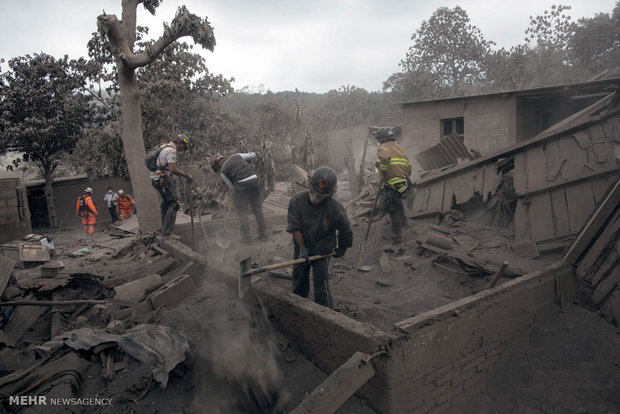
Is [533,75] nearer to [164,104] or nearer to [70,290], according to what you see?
[164,104]

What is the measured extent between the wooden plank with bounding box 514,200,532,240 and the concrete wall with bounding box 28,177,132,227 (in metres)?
17.8

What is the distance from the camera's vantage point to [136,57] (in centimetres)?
793

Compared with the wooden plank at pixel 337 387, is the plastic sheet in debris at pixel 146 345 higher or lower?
higher

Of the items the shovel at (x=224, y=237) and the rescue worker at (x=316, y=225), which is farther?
the shovel at (x=224, y=237)

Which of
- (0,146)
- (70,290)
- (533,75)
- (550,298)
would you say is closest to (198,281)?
(70,290)

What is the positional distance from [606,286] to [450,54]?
3083 centimetres

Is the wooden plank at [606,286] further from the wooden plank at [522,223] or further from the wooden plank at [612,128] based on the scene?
the wooden plank at [612,128]

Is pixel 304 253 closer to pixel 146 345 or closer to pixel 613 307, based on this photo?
pixel 146 345

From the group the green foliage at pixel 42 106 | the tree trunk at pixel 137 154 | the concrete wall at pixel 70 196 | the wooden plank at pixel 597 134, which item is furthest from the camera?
the concrete wall at pixel 70 196

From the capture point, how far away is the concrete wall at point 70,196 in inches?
688

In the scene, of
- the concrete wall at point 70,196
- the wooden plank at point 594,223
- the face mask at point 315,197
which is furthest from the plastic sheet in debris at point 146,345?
the concrete wall at point 70,196

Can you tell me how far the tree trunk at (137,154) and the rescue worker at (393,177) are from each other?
5.12 meters

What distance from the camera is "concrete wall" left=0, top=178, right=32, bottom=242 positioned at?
39.1 feet

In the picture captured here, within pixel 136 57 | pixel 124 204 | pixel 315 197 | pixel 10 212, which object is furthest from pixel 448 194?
pixel 10 212
